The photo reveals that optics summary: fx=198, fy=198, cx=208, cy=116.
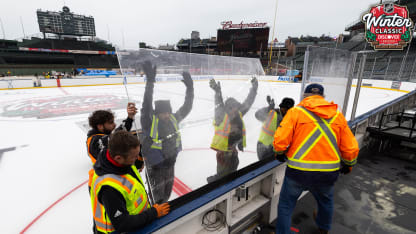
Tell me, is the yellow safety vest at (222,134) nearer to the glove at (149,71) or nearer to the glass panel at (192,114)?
the glass panel at (192,114)

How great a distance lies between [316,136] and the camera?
59.7 inches

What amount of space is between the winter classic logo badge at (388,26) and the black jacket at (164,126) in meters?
20.9

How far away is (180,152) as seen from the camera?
5.67 ft

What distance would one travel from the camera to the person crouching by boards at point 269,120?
7.41 feet

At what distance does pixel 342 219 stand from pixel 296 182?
3.40ft

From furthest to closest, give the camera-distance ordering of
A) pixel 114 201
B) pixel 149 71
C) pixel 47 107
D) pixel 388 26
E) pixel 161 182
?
1. pixel 388 26
2. pixel 47 107
3. pixel 161 182
4. pixel 149 71
5. pixel 114 201

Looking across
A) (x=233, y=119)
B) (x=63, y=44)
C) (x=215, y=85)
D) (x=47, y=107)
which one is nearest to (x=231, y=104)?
(x=233, y=119)

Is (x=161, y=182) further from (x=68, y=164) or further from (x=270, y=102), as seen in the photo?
(x=68, y=164)

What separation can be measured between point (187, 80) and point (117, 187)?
103 cm

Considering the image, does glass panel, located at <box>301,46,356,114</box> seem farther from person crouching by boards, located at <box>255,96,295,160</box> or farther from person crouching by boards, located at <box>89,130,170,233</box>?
person crouching by boards, located at <box>89,130,170,233</box>

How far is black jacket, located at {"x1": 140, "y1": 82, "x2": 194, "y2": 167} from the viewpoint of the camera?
1.41m

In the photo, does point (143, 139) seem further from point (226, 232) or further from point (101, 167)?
point (226, 232)

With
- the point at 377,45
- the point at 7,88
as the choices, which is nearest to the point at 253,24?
the point at 377,45

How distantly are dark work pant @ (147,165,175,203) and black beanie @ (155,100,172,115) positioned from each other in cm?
43
